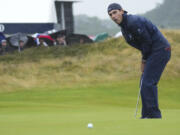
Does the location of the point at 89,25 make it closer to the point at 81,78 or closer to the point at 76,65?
the point at 76,65

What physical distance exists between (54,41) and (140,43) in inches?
1051

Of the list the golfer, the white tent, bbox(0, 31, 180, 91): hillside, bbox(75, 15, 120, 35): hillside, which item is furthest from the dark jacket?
bbox(75, 15, 120, 35): hillside

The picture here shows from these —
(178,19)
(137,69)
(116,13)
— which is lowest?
(178,19)

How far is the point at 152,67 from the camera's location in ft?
24.2

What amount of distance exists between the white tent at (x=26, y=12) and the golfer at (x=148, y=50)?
3418 centimetres

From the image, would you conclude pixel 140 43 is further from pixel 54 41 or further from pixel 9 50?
pixel 54 41

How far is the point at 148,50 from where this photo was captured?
24.0 ft

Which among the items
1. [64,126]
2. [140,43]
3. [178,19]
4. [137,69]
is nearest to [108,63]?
[137,69]

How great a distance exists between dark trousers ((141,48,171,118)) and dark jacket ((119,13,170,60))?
0.10 meters

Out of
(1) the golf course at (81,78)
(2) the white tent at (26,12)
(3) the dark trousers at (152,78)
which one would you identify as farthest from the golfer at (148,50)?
(2) the white tent at (26,12)

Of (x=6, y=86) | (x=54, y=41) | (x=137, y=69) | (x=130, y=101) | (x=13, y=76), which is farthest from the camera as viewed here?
(x=54, y=41)

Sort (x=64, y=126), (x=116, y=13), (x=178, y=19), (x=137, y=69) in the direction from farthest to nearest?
(x=178, y=19) → (x=137, y=69) → (x=116, y=13) → (x=64, y=126)

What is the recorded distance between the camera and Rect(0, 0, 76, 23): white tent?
41.7m

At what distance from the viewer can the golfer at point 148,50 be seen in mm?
7169
